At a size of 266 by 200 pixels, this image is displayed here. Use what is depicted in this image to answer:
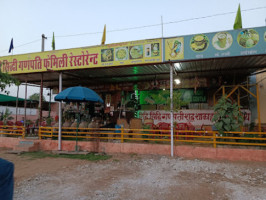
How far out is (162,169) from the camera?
20.2ft

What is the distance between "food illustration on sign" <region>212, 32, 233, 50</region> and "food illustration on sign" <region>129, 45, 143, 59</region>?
2756 millimetres

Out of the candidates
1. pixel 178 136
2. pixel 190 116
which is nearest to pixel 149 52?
pixel 178 136

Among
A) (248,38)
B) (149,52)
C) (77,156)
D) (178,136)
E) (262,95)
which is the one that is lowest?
(77,156)

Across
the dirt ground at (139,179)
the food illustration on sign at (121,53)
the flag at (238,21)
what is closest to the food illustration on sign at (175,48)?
the food illustration on sign at (121,53)

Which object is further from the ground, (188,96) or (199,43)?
(199,43)

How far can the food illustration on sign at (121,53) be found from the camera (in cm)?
805

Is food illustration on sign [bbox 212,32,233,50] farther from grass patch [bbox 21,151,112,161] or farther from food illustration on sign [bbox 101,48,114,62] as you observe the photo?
grass patch [bbox 21,151,112,161]

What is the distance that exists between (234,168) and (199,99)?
6.65m

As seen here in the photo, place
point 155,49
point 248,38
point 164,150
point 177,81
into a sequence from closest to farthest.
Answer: point 248,38, point 155,49, point 164,150, point 177,81

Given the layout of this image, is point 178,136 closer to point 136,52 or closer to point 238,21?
point 136,52

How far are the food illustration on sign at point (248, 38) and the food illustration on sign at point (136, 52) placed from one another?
3.58 meters

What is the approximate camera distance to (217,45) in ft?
23.0

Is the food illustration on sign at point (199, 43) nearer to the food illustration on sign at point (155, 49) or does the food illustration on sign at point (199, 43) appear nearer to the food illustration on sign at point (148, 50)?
the food illustration on sign at point (155, 49)

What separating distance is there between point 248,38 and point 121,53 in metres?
4.71
